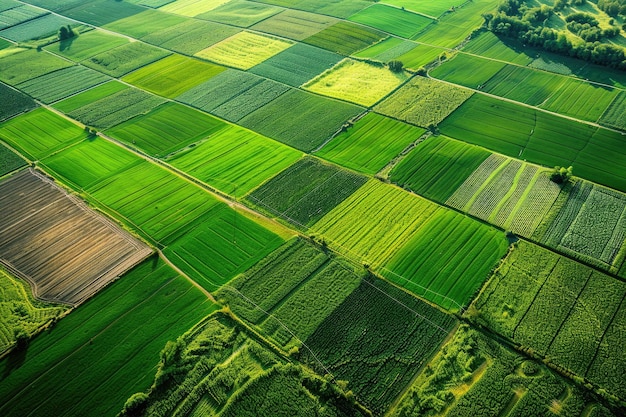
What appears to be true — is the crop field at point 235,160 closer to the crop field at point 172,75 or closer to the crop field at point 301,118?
the crop field at point 301,118

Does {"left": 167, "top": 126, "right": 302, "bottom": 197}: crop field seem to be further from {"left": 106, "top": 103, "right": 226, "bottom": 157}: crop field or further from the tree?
the tree

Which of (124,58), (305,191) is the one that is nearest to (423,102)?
(305,191)

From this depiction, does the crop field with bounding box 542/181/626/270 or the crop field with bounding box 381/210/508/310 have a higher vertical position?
the crop field with bounding box 542/181/626/270

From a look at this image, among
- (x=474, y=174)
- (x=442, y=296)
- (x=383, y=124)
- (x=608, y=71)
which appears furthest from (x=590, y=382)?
(x=608, y=71)

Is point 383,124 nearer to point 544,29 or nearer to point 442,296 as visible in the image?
point 442,296

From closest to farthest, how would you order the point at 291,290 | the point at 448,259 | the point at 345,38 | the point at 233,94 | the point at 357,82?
the point at 291,290 → the point at 448,259 → the point at 233,94 → the point at 357,82 → the point at 345,38

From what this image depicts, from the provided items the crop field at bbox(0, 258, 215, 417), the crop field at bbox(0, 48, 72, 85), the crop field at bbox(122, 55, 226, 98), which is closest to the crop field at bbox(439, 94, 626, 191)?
the crop field at bbox(122, 55, 226, 98)

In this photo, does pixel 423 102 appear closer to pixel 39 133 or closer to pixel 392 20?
pixel 392 20
